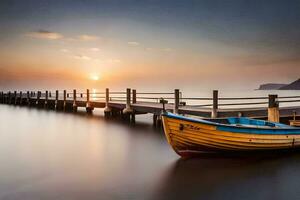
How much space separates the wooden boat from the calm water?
37cm

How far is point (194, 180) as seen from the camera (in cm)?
708

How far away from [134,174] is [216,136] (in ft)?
8.81

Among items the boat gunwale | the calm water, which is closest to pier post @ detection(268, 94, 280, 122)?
the calm water

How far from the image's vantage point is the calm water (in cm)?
641

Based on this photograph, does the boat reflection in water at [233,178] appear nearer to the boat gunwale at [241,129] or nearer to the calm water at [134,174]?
the calm water at [134,174]

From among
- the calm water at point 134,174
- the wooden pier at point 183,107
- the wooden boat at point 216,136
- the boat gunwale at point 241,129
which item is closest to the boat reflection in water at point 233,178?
the calm water at point 134,174

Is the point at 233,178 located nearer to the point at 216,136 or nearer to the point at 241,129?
the point at 216,136

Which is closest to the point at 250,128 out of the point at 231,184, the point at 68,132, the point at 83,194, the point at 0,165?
the point at 231,184

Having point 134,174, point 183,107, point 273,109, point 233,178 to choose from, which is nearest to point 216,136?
point 233,178

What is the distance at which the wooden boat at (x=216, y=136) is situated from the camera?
8.08 m

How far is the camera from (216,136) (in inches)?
323

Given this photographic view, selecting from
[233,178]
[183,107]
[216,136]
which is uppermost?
[183,107]

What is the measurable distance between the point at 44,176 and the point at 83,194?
6.69 feet

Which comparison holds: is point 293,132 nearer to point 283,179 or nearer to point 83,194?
point 283,179
